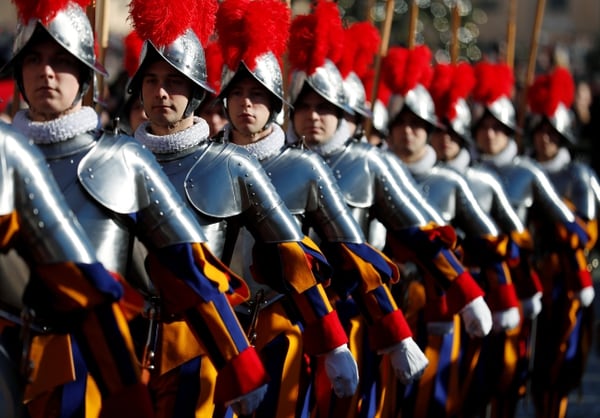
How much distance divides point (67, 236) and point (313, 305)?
157cm

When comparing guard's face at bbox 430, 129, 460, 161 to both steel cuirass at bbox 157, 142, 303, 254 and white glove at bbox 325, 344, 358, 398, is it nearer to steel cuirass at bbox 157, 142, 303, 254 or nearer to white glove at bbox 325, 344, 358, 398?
white glove at bbox 325, 344, 358, 398

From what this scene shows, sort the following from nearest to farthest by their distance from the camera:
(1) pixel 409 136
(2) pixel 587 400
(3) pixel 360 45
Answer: (3) pixel 360 45 < (1) pixel 409 136 < (2) pixel 587 400

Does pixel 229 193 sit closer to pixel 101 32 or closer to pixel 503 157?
pixel 101 32

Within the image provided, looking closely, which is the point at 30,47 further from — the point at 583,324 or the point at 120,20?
the point at 120,20

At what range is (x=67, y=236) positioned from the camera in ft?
12.3

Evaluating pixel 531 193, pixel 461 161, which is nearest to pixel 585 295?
pixel 531 193

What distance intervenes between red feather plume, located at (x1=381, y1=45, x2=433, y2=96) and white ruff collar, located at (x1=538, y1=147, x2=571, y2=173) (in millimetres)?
1616

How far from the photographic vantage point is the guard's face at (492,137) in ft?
29.5

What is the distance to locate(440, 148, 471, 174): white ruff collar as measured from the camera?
8.11 meters

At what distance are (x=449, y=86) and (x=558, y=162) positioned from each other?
3.88 feet

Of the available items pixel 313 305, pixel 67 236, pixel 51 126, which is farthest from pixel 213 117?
pixel 67 236

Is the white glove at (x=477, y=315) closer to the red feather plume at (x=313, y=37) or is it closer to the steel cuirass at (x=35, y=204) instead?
the red feather plume at (x=313, y=37)

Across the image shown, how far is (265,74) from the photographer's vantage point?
5.56m

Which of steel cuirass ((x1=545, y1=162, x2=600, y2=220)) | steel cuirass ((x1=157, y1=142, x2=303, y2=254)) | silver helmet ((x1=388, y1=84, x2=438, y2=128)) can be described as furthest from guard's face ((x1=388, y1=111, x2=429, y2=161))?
steel cuirass ((x1=157, y1=142, x2=303, y2=254))
